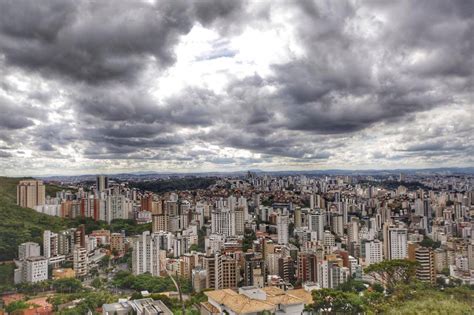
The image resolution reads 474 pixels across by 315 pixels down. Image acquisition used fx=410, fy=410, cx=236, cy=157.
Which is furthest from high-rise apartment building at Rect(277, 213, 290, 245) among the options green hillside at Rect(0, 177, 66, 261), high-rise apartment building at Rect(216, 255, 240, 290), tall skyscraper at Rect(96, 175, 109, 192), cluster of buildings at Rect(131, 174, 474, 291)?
tall skyscraper at Rect(96, 175, 109, 192)

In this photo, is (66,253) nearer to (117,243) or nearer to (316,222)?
(117,243)

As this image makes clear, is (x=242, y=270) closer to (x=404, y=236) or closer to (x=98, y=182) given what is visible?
(x=404, y=236)

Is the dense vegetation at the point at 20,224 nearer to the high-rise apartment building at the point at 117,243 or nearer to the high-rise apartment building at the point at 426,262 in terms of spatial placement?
the high-rise apartment building at the point at 117,243

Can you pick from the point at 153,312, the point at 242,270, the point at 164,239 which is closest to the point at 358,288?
the point at 242,270

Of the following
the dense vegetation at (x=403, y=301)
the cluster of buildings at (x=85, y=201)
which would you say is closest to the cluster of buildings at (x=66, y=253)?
the cluster of buildings at (x=85, y=201)

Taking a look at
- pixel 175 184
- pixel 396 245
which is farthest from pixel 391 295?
pixel 175 184

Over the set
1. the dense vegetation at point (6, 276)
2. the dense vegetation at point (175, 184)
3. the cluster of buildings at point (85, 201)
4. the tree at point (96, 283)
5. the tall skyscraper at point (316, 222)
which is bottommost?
the tree at point (96, 283)
